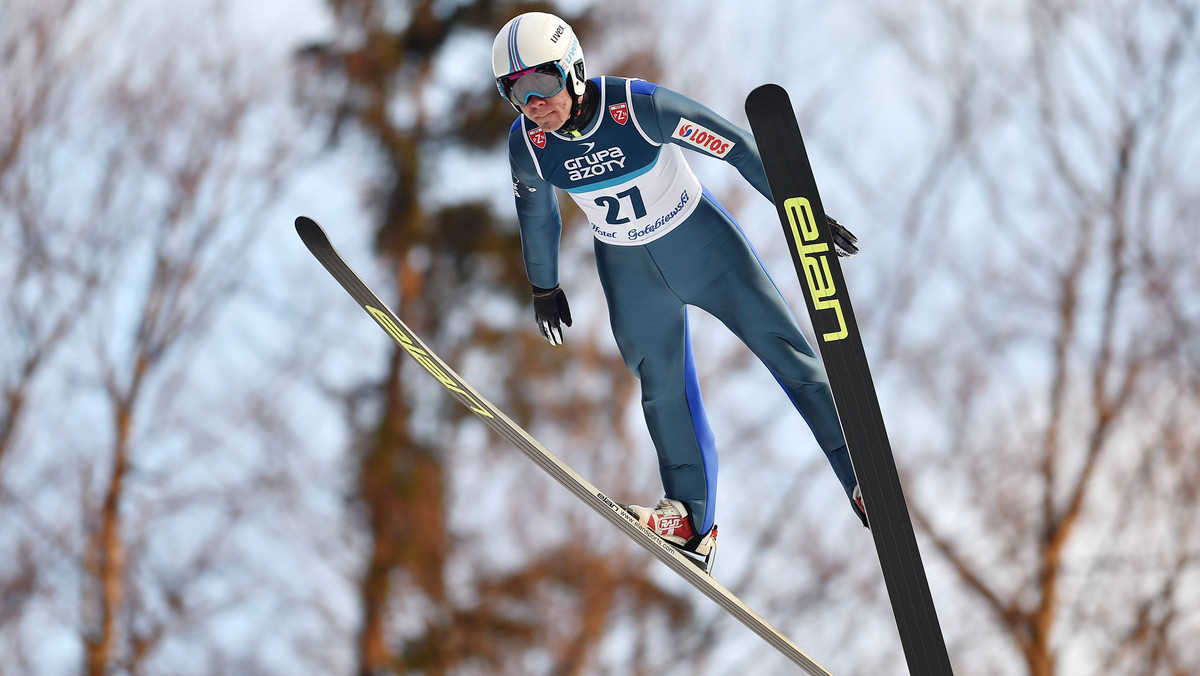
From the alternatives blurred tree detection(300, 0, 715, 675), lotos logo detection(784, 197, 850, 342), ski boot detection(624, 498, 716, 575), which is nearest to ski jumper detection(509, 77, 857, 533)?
ski boot detection(624, 498, 716, 575)

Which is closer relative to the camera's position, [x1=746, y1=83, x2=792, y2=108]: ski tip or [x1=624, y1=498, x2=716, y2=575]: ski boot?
[x1=746, y1=83, x2=792, y2=108]: ski tip

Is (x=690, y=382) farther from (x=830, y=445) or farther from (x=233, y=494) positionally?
(x=233, y=494)

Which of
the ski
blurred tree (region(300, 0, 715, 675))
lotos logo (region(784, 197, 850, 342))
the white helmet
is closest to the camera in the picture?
lotos logo (region(784, 197, 850, 342))

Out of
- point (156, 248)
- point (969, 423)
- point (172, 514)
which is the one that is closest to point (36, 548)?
point (172, 514)

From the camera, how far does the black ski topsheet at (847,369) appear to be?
2.88 m

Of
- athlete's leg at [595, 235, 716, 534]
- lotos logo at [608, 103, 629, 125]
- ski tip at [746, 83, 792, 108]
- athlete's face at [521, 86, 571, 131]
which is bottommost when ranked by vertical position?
athlete's leg at [595, 235, 716, 534]

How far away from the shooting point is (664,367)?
358cm

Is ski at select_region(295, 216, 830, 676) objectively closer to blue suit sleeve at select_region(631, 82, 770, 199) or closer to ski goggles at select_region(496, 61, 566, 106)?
ski goggles at select_region(496, 61, 566, 106)

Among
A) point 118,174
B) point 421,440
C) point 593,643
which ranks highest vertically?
A: point 118,174

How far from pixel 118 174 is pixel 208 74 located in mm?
1579

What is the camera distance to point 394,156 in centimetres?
1309

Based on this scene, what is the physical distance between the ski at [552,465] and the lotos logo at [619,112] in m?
1.10

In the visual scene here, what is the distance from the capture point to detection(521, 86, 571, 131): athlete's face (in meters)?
3.14

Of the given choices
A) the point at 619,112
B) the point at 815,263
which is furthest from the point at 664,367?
the point at 619,112
